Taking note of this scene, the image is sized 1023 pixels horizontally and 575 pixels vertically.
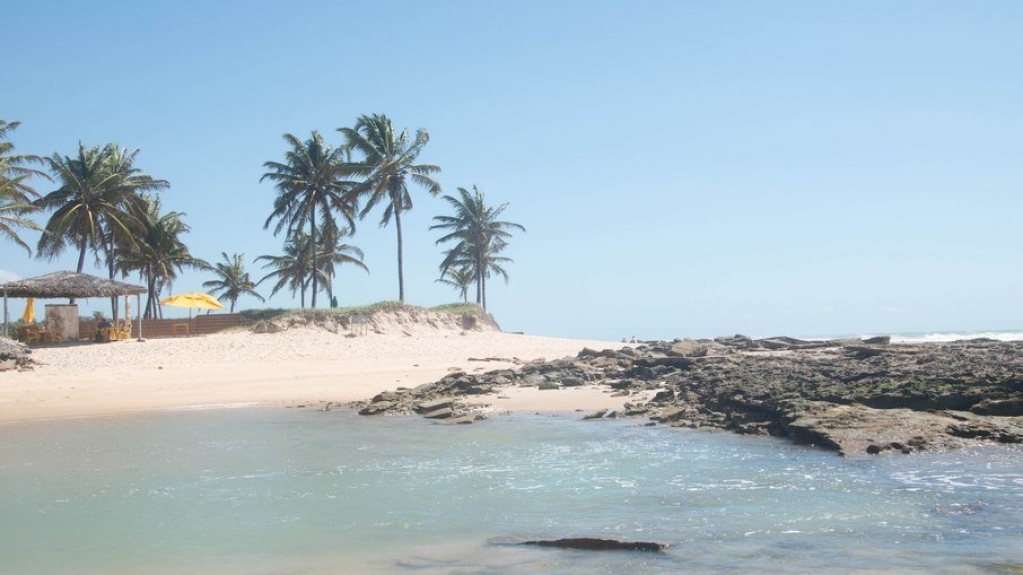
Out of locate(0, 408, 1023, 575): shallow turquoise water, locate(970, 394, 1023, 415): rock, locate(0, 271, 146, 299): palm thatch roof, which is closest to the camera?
locate(0, 408, 1023, 575): shallow turquoise water

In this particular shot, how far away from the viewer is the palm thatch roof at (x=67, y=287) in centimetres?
3075

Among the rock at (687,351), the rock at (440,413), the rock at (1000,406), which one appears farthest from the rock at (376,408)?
the rock at (1000,406)

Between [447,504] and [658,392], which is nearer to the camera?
[447,504]

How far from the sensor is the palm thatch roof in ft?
101

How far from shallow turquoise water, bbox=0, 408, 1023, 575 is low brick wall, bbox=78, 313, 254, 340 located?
20.3 metres

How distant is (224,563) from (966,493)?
781 cm

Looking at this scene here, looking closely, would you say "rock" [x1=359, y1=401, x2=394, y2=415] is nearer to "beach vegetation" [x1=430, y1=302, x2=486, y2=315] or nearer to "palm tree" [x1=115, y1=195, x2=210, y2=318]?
"beach vegetation" [x1=430, y1=302, x2=486, y2=315]

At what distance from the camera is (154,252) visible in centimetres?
4428

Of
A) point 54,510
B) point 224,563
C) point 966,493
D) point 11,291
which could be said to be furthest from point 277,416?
point 11,291

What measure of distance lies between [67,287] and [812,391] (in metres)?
29.1

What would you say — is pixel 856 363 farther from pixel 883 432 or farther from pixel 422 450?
pixel 422 450

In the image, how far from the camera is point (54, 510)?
30.5 ft

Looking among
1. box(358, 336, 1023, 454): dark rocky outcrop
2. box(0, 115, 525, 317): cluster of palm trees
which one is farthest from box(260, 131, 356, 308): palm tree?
box(358, 336, 1023, 454): dark rocky outcrop

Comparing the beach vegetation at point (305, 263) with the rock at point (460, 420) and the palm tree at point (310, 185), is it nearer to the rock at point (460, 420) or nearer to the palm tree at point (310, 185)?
the palm tree at point (310, 185)
